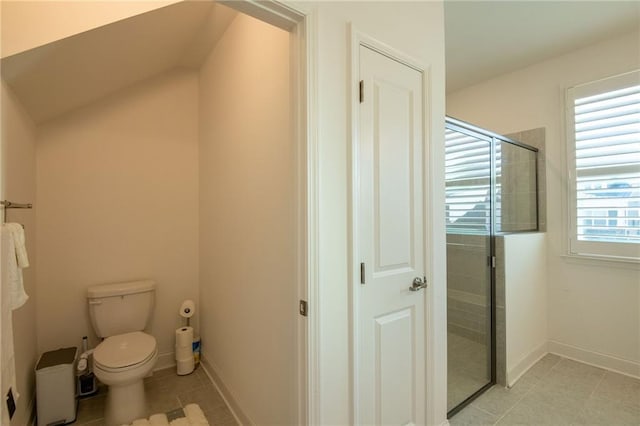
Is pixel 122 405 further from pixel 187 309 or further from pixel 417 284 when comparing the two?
pixel 417 284

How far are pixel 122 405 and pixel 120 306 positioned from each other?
2.19 feet

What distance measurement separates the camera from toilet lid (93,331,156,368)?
177 centimetres

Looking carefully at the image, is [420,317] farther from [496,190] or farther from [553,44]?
[553,44]

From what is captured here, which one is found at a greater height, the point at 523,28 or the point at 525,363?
the point at 523,28

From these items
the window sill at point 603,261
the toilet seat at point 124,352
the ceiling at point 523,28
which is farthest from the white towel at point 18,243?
the window sill at point 603,261

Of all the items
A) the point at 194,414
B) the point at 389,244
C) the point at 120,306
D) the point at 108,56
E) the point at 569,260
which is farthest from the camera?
the point at 569,260

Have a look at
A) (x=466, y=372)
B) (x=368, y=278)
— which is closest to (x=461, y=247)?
(x=466, y=372)

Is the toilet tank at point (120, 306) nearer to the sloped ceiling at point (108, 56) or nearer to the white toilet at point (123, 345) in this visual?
the white toilet at point (123, 345)

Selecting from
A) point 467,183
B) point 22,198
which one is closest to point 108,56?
point 22,198

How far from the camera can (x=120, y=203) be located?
7.79 feet

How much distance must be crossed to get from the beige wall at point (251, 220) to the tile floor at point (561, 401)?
1279 millimetres

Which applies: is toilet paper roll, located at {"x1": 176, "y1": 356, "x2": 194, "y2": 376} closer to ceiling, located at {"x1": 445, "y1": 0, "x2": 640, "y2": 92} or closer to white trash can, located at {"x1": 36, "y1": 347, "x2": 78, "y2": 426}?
white trash can, located at {"x1": 36, "y1": 347, "x2": 78, "y2": 426}

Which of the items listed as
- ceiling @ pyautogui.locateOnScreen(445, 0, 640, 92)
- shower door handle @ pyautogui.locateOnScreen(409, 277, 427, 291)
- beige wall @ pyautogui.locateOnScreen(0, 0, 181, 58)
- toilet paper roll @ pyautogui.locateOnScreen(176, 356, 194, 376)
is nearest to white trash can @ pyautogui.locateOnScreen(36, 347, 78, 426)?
toilet paper roll @ pyautogui.locateOnScreen(176, 356, 194, 376)

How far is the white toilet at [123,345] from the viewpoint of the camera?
177 centimetres
